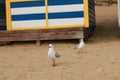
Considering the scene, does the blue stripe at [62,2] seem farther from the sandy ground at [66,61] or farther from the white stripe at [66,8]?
the sandy ground at [66,61]

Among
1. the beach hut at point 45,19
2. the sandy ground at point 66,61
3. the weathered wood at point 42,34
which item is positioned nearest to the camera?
the sandy ground at point 66,61

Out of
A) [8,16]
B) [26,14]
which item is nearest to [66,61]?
[26,14]

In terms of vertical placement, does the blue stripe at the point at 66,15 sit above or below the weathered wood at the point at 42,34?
above

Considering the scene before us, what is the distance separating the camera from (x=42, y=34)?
15.1m

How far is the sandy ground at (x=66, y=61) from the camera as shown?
9.41 meters

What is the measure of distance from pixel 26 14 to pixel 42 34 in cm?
109

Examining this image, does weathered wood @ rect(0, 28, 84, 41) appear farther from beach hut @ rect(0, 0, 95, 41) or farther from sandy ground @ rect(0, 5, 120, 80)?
sandy ground @ rect(0, 5, 120, 80)

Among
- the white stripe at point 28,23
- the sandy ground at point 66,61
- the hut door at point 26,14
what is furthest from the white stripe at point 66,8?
the sandy ground at point 66,61

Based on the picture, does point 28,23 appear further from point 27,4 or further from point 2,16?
point 2,16

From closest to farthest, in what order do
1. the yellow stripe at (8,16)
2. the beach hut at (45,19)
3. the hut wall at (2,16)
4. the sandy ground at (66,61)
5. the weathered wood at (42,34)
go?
the sandy ground at (66,61) → the weathered wood at (42,34) → the beach hut at (45,19) → the yellow stripe at (8,16) → the hut wall at (2,16)

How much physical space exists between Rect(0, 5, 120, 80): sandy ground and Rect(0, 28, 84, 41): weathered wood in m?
0.32

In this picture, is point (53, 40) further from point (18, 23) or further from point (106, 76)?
point (106, 76)

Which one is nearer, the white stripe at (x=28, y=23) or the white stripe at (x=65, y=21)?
the white stripe at (x=65, y=21)

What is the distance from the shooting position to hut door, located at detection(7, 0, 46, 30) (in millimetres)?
15250
